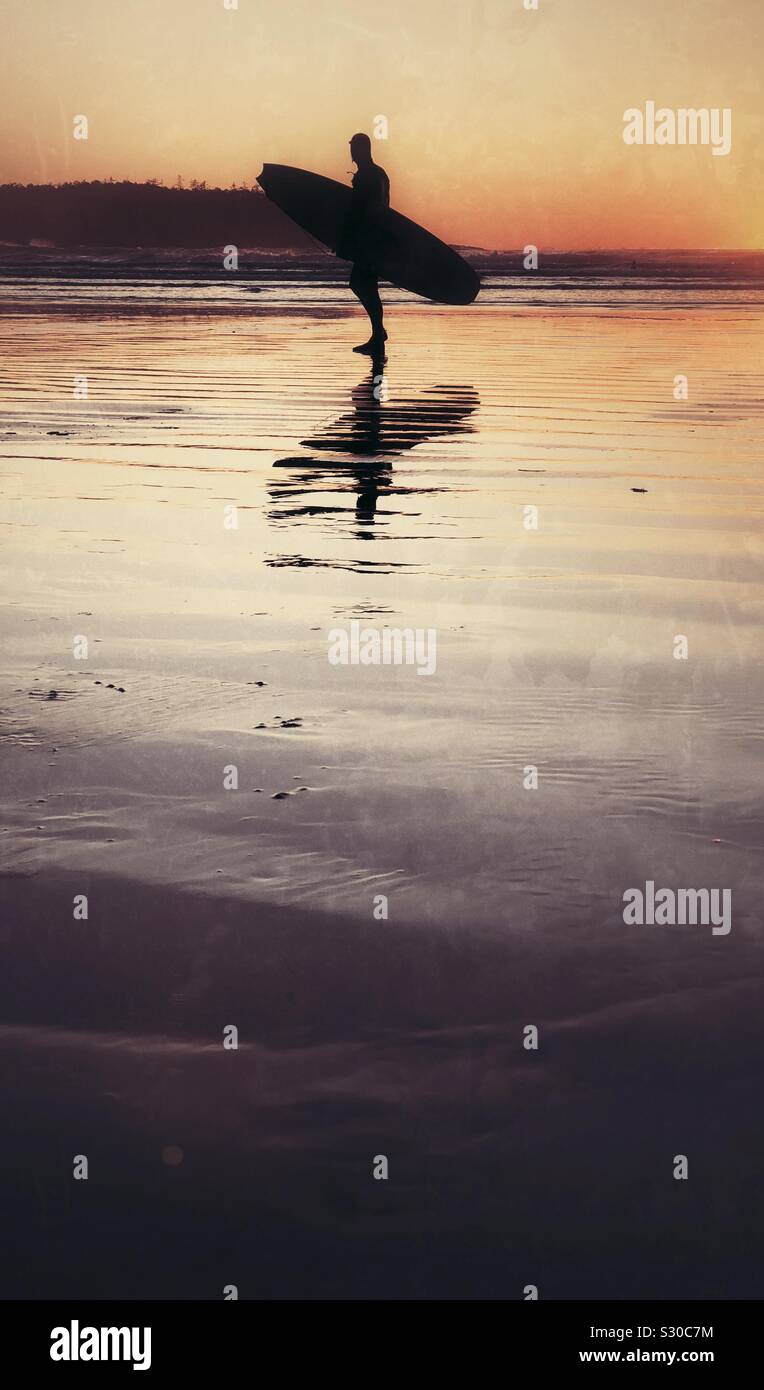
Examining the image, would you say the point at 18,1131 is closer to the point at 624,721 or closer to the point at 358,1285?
the point at 358,1285

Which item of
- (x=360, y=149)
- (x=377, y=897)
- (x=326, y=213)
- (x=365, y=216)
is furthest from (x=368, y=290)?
(x=377, y=897)

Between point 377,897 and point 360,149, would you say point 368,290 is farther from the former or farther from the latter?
point 377,897

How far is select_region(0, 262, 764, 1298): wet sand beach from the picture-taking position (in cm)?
237

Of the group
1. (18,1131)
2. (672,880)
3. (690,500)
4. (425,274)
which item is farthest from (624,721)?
(425,274)

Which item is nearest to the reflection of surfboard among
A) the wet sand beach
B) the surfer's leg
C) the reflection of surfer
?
the surfer's leg

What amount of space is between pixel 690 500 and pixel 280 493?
2.64 m

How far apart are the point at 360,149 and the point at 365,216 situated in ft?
2.58

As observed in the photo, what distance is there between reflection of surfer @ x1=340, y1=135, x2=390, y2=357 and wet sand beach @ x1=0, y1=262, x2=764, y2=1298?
29.9ft

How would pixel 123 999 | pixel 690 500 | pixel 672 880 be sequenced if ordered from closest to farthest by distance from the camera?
pixel 123 999 < pixel 672 880 < pixel 690 500

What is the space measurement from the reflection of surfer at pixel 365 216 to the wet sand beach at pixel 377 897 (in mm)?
9127

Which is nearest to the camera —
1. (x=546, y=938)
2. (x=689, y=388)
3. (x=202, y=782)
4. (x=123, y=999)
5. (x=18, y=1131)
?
(x=18, y=1131)
